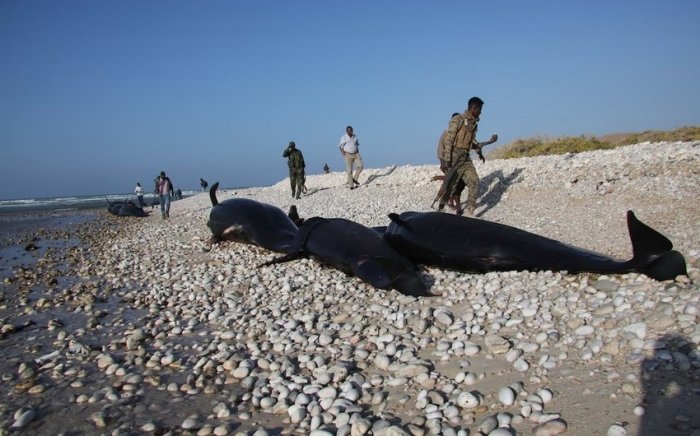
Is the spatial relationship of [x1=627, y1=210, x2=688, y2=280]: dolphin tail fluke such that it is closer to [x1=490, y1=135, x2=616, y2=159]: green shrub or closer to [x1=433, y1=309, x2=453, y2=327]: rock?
[x1=433, y1=309, x2=453, y2=327]: rock

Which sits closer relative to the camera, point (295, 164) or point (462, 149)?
point (462, 149)

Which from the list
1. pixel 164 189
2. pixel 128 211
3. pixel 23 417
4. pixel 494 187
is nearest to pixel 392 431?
pixel 23 417

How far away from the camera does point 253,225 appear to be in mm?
9219

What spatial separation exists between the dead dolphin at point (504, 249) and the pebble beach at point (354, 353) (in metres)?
0.17

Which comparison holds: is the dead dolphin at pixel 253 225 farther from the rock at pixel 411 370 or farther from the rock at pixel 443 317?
the rock at pixel 411 370

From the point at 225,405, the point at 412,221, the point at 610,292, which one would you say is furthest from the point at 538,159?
the point at 225,405

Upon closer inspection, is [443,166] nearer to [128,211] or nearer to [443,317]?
A: [443,317]

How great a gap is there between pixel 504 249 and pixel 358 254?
1881 mm

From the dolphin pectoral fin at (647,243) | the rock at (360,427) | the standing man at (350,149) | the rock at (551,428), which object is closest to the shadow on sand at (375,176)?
the standing man at (350,149)

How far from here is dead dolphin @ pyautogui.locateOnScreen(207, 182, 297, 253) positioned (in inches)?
342

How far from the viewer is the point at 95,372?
3902 mm

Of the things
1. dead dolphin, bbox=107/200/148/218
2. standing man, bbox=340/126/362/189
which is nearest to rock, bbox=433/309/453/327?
standing man, bbox=340/126/362/189

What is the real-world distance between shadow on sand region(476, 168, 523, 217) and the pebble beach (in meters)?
4.93

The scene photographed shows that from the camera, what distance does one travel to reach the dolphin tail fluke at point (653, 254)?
13.2 feet
